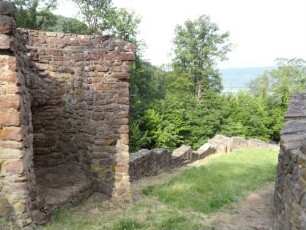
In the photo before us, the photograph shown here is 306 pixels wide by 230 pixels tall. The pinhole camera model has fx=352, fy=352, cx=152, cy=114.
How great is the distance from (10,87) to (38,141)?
98.0 inches

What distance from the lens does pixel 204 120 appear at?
25.0 m

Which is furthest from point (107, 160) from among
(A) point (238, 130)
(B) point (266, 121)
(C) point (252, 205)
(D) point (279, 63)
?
(D) point (279, 63)

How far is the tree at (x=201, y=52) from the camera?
3325 cm

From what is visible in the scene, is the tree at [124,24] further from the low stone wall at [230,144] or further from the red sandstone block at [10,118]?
the red sandstone block at [10,118]

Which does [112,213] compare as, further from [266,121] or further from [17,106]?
[266,121]

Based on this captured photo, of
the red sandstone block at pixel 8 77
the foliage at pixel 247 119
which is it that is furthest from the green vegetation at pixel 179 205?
the foliage at pixel 247 119

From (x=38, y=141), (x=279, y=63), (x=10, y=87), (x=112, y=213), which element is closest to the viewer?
(x=10, y=87)

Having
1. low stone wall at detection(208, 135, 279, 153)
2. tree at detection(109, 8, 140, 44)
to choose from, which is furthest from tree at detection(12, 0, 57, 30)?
low stone wall at detection(208, 135, 279, 153)

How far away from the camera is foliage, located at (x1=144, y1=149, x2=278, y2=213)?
23.6 ft

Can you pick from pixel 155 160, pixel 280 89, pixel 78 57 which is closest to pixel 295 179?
pixel 78 57

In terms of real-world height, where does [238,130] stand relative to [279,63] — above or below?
below

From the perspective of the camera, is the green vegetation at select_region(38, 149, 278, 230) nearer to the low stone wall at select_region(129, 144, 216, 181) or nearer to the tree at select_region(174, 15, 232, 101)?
the low stone wall at select_region(129, 144, 216, 181)

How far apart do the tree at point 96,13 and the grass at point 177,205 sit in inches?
684

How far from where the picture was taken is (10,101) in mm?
4617
